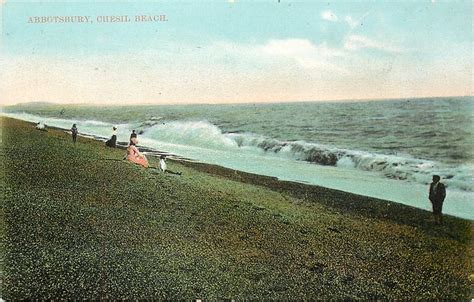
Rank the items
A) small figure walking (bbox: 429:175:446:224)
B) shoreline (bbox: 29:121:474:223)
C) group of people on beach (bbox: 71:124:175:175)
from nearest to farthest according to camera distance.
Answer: small figure walking (bbox: 429:175:446:224) < shoreline (bbox: 29:121:474:223) < group of people on beach (bbox: 71:124:175:175)

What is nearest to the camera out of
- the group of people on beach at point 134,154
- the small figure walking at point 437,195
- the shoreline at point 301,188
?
the small figure walking at point 437,195

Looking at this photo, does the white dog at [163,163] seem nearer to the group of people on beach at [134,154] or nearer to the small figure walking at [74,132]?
the group of people on beach at [134,154]

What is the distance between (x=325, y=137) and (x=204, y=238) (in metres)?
1.04

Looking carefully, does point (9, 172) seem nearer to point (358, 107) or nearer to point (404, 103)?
point (358, 107)

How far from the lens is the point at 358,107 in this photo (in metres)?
2.98

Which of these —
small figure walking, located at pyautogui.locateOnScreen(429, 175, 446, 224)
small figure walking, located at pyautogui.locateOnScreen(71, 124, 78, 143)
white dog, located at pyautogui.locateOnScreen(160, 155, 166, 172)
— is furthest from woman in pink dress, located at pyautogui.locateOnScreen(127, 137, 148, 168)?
small figure walking, located at pyautogui.locateOnScreen(429, 175, 446, 224)

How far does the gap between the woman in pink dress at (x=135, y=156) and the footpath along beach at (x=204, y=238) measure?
5cm

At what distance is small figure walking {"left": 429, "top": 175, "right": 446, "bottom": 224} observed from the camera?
Result: 9.34 ft

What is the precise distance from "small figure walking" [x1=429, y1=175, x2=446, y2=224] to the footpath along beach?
0.08 m

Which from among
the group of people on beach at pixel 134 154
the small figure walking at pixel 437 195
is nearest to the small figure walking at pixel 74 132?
the group of people on beach at pixel 134 154

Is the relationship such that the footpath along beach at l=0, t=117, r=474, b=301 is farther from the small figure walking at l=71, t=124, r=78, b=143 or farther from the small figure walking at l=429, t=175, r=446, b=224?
the small figure walking at l=71, t=124, r=78, b=143

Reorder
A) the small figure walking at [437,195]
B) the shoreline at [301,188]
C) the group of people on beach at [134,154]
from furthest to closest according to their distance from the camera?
1. the group of people on beach at [134,154]
2. the shoreline at [301,188]
3. the small figure walking at [437,195]

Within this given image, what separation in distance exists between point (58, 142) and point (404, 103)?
2.41m

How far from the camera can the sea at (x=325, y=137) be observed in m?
2.85
